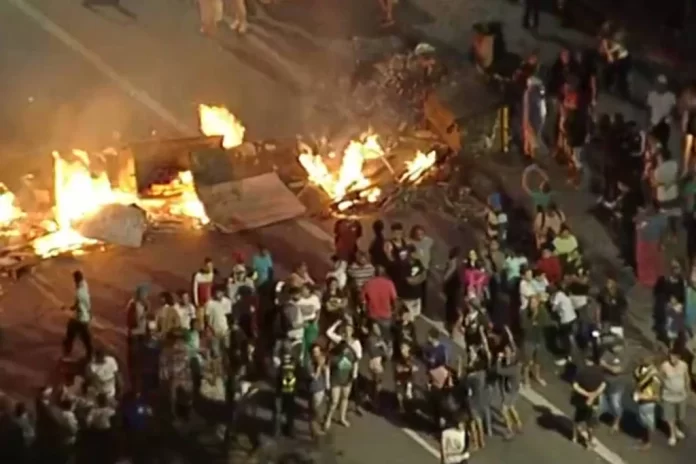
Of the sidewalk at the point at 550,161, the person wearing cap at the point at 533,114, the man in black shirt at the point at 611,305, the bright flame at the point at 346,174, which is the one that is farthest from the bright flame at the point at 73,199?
the man in black shirt at the point at 611,305

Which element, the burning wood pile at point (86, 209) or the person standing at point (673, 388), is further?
the burning wood pile at point (86, 209)

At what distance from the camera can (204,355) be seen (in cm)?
2625

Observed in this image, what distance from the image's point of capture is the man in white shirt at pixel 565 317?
27.5 meters

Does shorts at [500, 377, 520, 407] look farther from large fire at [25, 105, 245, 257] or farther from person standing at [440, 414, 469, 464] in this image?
large fire at [25, 105, 245, 257]

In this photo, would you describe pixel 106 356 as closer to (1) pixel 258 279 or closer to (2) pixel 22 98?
(1) pixel 258 279

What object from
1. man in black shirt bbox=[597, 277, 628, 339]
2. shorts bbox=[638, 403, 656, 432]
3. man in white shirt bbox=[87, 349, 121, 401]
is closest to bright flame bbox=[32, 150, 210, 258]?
man in white shirt bbox=[87, 349, 121, 401]

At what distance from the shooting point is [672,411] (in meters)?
26.1

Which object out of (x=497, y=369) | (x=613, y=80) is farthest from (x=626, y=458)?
(x=613, y=80)

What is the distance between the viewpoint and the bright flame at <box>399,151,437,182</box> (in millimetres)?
32531

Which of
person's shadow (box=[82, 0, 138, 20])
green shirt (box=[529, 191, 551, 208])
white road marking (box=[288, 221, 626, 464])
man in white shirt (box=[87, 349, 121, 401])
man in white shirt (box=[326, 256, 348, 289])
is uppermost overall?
person's shadow (box=[82, 0, 138, 20])

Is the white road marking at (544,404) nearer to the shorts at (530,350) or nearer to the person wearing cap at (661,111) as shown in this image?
the shorts at (530,350)

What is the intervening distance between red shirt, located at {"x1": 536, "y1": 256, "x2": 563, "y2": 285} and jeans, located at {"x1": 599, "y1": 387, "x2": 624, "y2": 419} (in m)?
2.64

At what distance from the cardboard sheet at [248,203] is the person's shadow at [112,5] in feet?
28.6

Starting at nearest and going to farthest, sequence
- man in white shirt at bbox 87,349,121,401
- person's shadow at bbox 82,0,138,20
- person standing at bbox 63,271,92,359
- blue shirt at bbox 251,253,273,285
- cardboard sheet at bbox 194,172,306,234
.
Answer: man in white shirt at bbox 87,349,121,401 → person standing at bbox 63,271,92,359 → blue shirt at bbox 251,253,273,285 → cardboard sheet at bbox 194,172,306,234 → person's shadow at bbox 82,0,138,20
